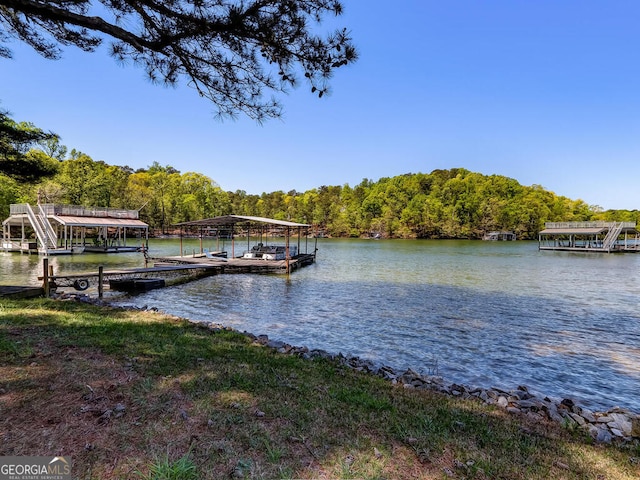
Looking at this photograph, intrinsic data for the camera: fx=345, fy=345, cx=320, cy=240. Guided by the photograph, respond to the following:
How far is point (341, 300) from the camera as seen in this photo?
1513cm

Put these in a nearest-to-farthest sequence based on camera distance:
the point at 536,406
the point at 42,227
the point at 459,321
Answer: the point at 536,406 → the point at 459,321 → the point at 42,227

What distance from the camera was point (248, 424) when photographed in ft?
11.8

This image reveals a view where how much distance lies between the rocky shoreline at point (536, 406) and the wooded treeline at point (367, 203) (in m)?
59.7

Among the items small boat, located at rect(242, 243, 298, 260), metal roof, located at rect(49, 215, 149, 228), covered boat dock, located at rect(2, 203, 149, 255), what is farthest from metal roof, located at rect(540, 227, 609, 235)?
metal roof, located at rect(49, 215, 149, 228)

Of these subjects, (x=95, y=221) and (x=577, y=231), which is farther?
(x=577, y=231)

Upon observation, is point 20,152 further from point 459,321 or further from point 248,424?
point 459,321

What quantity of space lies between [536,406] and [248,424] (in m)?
4.39

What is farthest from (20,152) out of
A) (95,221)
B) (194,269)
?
(95,221)

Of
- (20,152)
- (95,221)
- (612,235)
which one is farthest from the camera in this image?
(612,235)

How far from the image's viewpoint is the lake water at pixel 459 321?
24.7 ft

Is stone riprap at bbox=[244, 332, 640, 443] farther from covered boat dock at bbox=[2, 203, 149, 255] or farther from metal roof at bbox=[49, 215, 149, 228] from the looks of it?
metal roof at bbox=[49, 215, 149, 228]

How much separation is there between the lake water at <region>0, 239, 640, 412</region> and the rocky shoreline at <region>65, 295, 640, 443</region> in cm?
86

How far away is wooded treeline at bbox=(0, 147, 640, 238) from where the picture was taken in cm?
6829

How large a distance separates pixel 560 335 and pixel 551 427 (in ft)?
24.8
